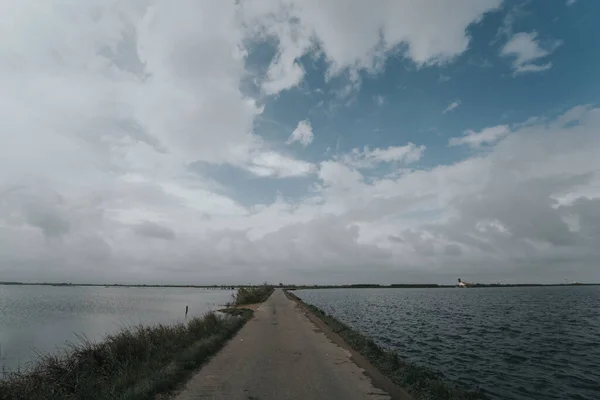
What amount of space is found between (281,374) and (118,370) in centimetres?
591

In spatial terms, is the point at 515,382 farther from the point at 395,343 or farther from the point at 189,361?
the point at 189,361

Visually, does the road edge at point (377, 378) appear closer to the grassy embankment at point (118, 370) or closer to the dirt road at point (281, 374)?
the dirt road at point (281, 374)

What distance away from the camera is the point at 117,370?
12.3m

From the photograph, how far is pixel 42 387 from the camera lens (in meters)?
9.80

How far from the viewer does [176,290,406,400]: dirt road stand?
8.68m

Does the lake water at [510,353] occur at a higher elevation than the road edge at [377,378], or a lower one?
lower

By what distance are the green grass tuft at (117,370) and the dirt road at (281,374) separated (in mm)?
703

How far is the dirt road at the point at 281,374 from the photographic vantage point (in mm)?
8680

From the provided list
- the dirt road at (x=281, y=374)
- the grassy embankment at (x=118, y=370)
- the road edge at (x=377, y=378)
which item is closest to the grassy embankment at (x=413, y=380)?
the road edge at (x=377, y=378)

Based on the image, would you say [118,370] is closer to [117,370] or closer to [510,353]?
[117,370]

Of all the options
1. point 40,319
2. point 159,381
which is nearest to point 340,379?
point 159,381

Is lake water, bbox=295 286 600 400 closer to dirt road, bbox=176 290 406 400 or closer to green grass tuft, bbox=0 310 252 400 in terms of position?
dirt road, bbox=176 290 406 400

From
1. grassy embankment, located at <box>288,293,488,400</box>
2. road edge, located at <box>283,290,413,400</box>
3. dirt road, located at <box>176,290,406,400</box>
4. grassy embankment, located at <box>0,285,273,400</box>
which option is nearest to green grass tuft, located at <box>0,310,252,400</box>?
grassy embankment, located at <box>0,285,273,400</box>

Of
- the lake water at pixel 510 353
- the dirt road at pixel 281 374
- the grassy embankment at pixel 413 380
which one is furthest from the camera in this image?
the lake water at pixel 510 353
